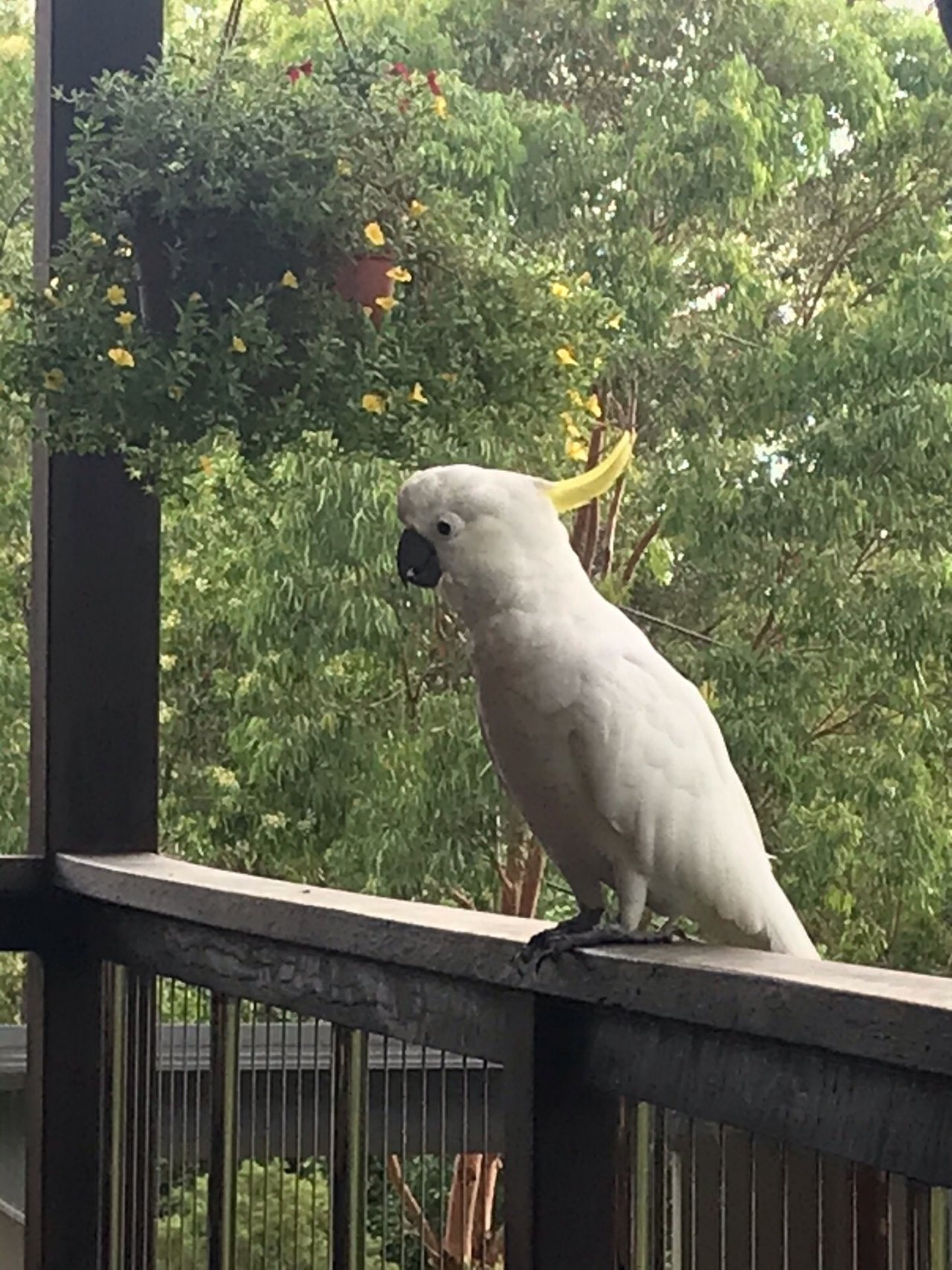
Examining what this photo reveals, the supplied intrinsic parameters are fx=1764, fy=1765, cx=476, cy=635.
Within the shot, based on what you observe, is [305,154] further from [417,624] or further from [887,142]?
[887,142]

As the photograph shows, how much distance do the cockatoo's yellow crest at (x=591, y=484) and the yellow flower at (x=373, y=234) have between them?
29 centimetres

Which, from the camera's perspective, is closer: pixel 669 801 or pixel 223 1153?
pixel 669 801

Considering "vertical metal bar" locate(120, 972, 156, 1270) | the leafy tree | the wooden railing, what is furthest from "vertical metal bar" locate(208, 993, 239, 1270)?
the leafy tree

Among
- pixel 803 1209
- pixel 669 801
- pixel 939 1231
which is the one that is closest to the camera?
pixel 939 1231

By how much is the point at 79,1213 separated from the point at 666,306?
258 cm

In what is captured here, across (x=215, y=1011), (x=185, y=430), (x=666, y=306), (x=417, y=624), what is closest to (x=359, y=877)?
(x=417, y=624)

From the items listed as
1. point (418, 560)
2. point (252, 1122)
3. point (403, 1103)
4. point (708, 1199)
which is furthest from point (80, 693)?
point (708, 1199)

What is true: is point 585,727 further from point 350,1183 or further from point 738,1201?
point 350,1183

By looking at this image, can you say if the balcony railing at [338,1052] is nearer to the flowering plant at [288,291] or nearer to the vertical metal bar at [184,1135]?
the vertical metal bar at [184,1135]

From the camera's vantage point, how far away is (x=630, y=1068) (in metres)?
1.08

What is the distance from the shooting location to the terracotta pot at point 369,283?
1.38 meters

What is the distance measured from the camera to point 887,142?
4188 mm

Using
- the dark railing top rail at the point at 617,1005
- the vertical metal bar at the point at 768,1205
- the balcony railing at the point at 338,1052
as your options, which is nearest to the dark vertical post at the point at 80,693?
the balcony railing at the point at 338,1052

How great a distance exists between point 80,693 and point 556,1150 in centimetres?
98
